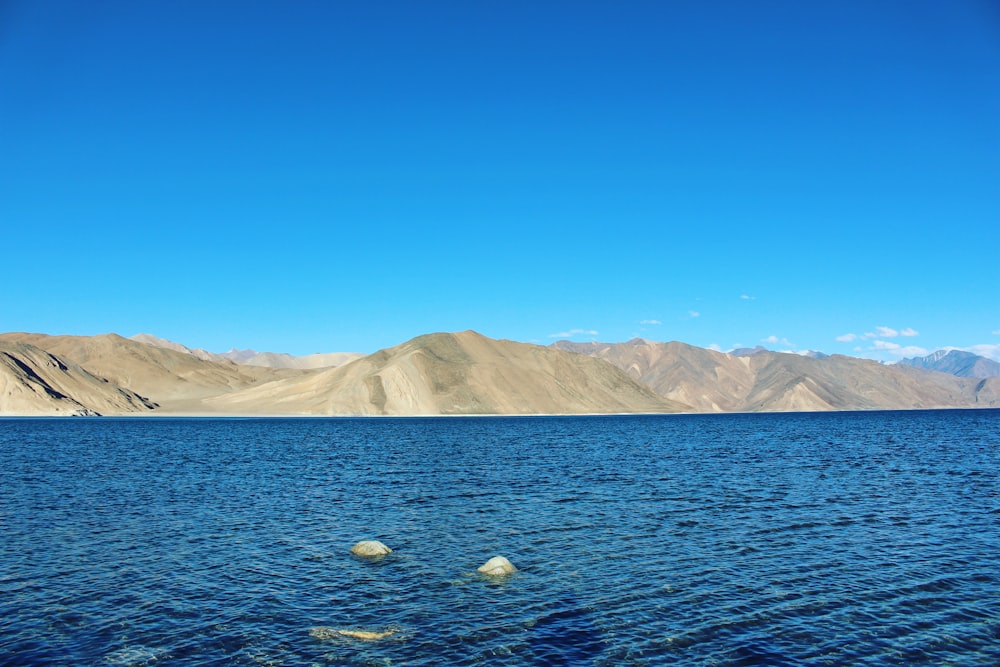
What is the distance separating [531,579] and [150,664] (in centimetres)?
1316

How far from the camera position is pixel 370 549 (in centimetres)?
3000

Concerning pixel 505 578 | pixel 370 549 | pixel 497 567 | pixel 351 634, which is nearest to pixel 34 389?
pixel 370 549

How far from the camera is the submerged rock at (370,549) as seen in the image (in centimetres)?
2988

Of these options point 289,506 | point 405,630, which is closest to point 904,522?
point 405,630

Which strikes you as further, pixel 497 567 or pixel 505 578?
pixel 497 567

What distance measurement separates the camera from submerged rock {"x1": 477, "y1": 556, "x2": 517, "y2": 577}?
2675cm

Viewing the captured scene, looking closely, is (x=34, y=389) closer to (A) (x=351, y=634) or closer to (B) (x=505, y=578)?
(B) (x=505, y=578)

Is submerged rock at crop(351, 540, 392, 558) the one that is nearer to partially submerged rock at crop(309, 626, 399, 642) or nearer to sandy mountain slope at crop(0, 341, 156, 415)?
partially submerged rock at crop(309, 626, 399, 642)

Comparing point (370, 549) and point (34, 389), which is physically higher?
point (34, 389)

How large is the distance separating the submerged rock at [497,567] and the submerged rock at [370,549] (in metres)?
4.98

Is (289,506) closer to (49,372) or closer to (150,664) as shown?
(150,664)

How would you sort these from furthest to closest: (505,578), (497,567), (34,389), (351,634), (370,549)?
1. (34,389)
2. (370,549)
3. (497,567)
4. (505,578)
5. (351,634)

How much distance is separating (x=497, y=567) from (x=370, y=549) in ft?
20.9

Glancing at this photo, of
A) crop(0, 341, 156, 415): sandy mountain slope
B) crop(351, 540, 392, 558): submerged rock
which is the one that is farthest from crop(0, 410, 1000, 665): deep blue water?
crop(0, 341, 156, 415): sandy mountain slope
